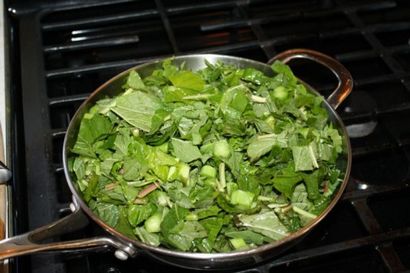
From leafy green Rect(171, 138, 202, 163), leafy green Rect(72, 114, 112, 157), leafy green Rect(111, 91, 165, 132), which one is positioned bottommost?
leafy green Rect(171, 138, 202, 163)

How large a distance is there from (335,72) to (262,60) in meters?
0.25

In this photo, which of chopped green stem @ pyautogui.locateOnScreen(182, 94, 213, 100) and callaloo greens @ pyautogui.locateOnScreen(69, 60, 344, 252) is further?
chopped green stem @ pyautogui.locateOnScreen(182, 94, 213, 100)

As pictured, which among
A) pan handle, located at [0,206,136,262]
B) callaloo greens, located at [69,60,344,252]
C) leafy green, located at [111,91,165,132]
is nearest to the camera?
pan handle, located at [0,206,136,262]

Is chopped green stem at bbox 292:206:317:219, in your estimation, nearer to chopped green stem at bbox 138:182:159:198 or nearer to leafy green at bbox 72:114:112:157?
chopped green stem at bbox 138:182:159:198

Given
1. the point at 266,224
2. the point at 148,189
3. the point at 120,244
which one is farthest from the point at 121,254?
the point at 266,224

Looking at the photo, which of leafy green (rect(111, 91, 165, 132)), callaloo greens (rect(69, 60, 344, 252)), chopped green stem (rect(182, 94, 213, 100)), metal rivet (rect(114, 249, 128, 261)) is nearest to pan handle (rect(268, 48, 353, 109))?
callaloo greens (rect(69, 60, 344, 252))

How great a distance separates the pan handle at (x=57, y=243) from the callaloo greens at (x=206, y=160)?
42 millimetres

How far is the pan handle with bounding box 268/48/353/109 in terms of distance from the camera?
41.5 inches

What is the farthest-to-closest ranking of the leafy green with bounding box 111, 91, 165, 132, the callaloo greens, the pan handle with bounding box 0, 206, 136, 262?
the leafy green with bounding box 111, 91, 165, 132 < the callaloo greens < the pan handle with bounding box 0, 206, 136, 262

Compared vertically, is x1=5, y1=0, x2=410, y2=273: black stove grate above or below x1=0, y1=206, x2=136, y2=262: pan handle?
above

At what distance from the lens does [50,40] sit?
1327 mm

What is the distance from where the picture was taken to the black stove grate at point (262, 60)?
35.9 inches

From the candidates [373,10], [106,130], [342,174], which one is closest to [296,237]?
[342,174]

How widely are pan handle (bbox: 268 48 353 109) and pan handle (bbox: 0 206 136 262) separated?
1.70ft
